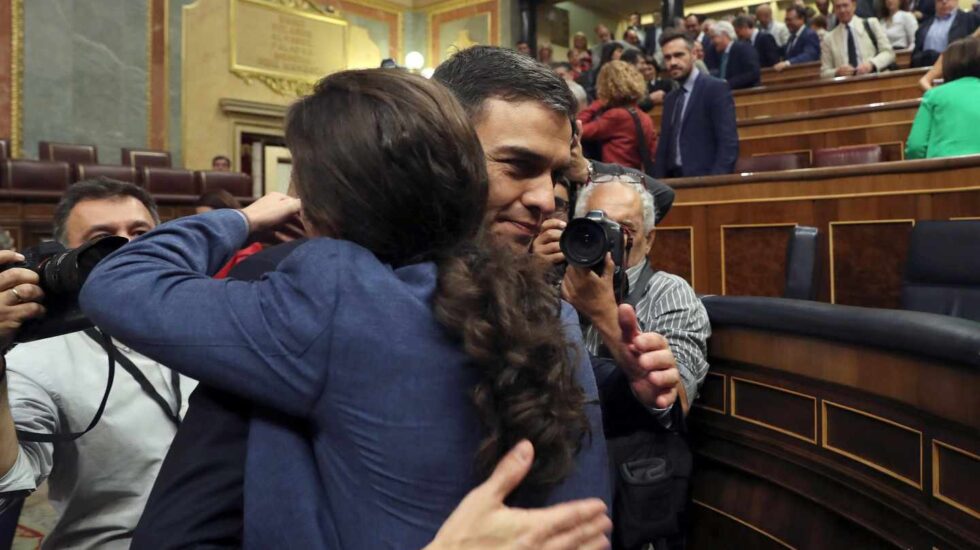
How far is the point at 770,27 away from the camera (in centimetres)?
776

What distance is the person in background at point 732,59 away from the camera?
614 cm

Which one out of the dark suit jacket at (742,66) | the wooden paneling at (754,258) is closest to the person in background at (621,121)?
the wooden paneling at (754,258)

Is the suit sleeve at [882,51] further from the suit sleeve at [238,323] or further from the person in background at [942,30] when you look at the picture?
the suit sleeve at [238,323]

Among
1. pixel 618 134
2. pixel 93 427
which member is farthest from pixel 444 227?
pixel 618 134

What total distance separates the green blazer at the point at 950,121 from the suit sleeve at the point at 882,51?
313 cm

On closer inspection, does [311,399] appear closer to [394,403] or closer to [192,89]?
[394,403]

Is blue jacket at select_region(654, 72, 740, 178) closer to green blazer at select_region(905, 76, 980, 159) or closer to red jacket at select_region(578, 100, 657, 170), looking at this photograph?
red jacket at select_region(578, 100, 657, 170)

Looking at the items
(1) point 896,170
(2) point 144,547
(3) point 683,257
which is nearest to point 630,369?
(2) point 144,547

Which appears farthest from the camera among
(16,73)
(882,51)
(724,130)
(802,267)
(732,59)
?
(16,73)

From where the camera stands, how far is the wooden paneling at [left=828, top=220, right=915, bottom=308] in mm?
2648

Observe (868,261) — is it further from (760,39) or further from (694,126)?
(760,39)

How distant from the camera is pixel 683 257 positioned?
3326 mm

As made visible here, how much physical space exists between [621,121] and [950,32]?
388 centimetres

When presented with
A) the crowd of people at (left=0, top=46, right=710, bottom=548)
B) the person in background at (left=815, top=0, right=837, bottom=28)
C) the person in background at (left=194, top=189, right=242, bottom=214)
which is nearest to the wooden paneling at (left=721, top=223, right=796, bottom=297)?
the person in background at (left=194, top=189, right=242, bottom=214)
